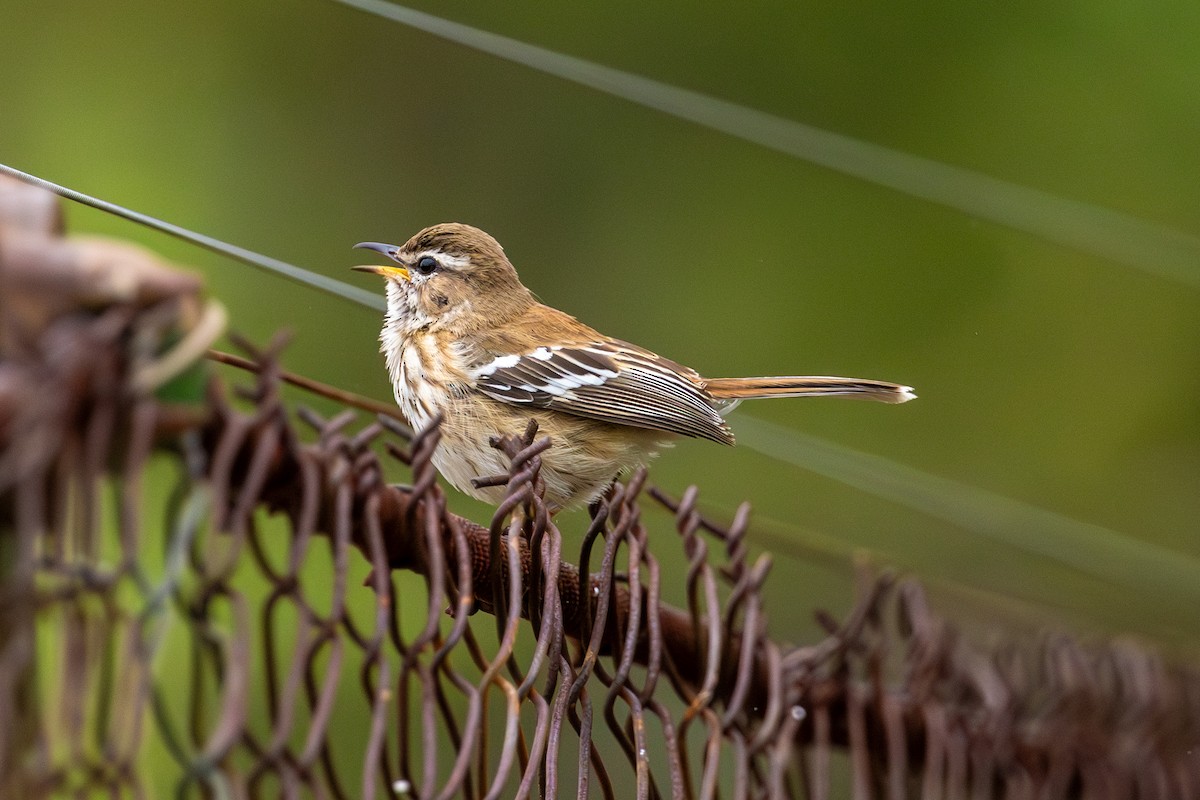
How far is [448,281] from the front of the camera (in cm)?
487

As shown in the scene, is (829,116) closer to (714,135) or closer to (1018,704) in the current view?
(714,135)

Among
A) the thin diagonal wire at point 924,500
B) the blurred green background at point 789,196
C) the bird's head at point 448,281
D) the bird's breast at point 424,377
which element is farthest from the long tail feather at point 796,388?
the blurred green background at point 789,196

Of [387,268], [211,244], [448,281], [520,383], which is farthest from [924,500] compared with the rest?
[211,244]

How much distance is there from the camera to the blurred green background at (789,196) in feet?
30.0

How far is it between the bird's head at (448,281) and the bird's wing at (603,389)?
35 centimetres

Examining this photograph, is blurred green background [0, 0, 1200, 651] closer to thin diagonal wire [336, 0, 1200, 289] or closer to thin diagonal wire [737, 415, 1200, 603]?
thin diagonal wire [336, 0, 1200, 289]

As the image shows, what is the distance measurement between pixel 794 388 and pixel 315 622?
3372 millimetres

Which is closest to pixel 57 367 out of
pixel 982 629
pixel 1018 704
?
pixel 1018 704

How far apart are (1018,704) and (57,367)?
2.71m

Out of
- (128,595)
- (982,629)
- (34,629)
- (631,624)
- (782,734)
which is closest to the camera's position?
(34,629)

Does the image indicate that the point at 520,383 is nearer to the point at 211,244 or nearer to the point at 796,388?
the point at 796,388

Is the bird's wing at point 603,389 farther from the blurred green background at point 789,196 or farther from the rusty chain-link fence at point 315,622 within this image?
the blurred green background at point 789,196

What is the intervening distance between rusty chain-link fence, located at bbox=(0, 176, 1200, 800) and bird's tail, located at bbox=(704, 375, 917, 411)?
1514 mm

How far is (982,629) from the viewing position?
5.35m
